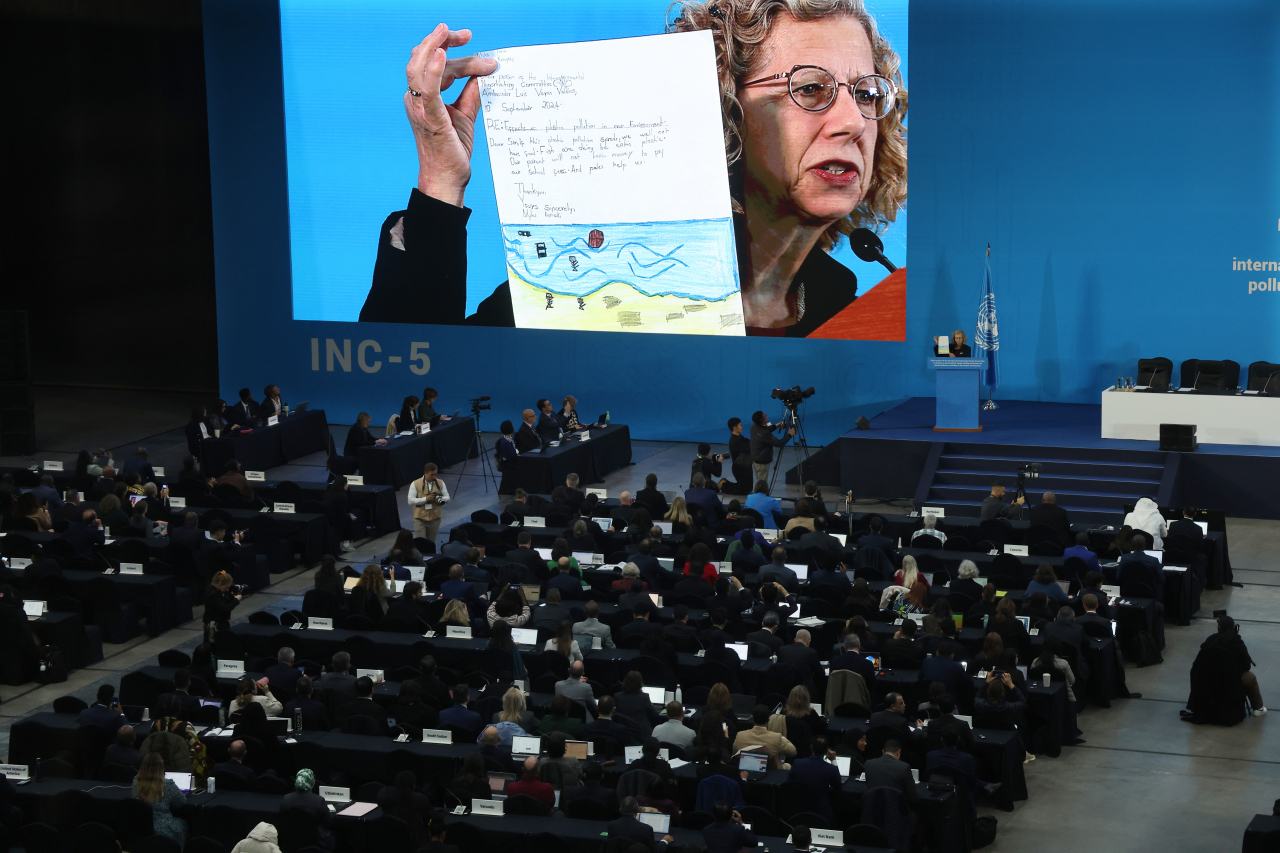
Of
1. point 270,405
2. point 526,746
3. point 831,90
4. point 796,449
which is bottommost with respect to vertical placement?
point 526,746

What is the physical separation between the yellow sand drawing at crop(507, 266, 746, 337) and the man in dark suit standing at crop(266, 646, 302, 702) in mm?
12698

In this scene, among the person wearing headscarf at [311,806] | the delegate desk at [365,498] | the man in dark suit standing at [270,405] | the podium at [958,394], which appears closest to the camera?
the person wearing headscarf at [311,806]

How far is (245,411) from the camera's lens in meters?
22.5

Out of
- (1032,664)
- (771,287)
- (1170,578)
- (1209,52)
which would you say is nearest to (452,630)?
(1032,664)

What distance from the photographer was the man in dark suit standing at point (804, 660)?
11.9 meters

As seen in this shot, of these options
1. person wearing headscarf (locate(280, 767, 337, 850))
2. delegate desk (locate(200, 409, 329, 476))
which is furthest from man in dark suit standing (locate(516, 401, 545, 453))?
person wearing headscarf (locate(280, 767, 337, 850))

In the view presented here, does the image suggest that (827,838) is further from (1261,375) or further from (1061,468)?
(1261,375)

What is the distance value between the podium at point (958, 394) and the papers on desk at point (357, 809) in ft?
39.9

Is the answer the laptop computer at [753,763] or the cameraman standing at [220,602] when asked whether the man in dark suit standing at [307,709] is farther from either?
the laptop computer at [753,763]

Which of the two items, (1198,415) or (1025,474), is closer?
(1025,474)

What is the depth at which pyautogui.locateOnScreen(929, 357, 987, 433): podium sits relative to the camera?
20109 mm

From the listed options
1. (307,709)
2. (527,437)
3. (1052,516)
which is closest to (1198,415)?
(1052,516)

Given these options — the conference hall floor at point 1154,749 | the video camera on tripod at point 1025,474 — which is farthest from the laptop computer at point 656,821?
the video camera on tripod at point 1025,474

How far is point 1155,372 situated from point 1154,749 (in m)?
9.86
